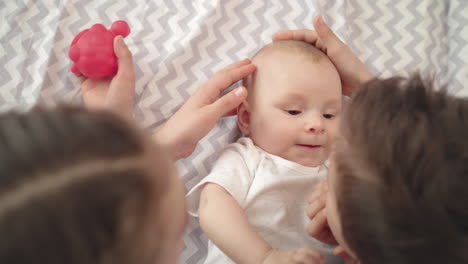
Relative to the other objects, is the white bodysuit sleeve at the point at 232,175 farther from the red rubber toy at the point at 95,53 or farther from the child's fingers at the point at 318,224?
the red rubber toy at the point at 95,53

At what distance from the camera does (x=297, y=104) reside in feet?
3.32

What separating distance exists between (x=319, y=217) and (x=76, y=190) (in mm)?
570

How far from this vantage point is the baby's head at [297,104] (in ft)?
3.28

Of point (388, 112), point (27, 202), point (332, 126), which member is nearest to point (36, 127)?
point (27, 202)

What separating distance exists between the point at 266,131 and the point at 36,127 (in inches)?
27.7

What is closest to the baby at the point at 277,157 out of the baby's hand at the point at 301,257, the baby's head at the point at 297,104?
the baby's head at the point at 297,104

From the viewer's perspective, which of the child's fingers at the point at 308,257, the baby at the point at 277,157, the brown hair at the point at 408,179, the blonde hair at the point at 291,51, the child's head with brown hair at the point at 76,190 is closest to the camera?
the child's head with brown hair at the point at 76,190

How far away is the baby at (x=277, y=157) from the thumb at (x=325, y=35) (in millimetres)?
39

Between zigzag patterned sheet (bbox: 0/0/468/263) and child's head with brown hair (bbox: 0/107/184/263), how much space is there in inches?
25.4

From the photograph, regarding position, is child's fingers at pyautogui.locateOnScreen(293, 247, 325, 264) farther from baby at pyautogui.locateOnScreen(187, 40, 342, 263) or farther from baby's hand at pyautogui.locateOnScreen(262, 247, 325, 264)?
baby at pyautogui.locateOnScreen(187, 40, 342, 263)

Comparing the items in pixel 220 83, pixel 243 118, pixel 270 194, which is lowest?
pixel 270 194

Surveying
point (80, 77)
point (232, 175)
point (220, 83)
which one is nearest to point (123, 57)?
point (80, 77)

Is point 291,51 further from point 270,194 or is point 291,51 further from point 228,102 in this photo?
point 270,194

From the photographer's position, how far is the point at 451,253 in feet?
1.68
